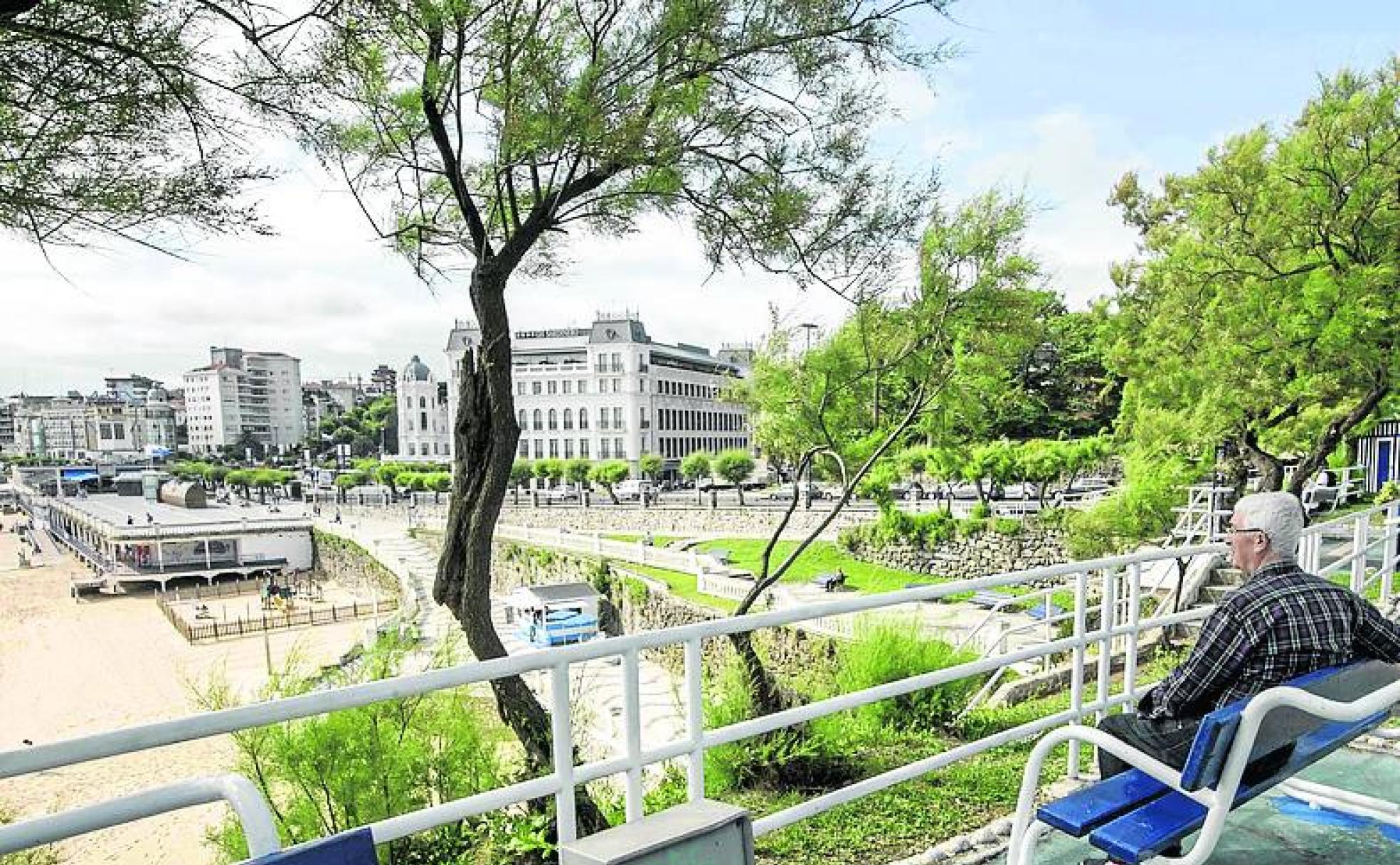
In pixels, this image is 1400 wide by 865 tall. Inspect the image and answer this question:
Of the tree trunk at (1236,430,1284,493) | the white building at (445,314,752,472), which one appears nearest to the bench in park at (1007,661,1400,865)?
the tree trunk at (1236,430,1284,493)

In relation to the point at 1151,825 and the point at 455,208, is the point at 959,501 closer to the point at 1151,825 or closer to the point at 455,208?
the point at 455,208

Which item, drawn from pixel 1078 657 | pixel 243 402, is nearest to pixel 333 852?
pixel 1078 657

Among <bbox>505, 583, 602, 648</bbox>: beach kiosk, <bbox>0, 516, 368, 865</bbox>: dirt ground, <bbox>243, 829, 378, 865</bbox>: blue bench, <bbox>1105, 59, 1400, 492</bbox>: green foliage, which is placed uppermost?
<bbox>1105, 59, 1400, 492</bbox>: green foliage

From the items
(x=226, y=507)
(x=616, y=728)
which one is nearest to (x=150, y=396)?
(x=226, y=507)

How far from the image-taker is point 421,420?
90438 millimetres

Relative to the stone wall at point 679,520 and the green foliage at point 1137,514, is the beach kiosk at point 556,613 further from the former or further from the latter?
the green foliage at point 1137,514

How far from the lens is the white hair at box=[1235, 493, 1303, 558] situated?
2367 mm

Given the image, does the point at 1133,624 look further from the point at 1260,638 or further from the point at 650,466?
the point at 650,466

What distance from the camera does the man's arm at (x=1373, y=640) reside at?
2320 millimetres

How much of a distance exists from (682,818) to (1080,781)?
2.64m

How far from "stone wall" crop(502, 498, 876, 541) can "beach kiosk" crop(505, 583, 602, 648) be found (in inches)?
337

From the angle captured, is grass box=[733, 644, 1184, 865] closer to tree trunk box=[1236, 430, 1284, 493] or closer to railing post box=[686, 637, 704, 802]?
railing post box=[686, 637, 704, 802]

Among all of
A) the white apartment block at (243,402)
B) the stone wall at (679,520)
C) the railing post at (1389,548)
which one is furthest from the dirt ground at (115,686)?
the white apartment block at (243,402)

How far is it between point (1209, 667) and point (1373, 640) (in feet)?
1.50
